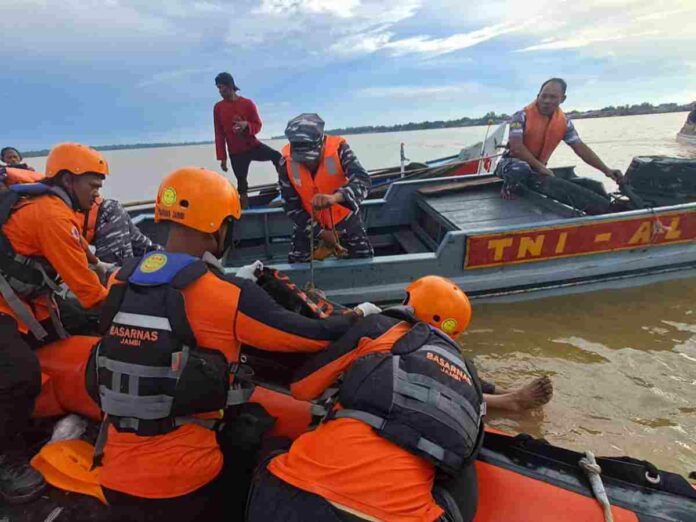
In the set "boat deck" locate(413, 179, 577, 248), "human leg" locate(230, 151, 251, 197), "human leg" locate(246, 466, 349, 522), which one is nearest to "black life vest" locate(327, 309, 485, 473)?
→ "human leg" locate(246, 466, 349, 522)

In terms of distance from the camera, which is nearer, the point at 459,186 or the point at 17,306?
the point at 17,306

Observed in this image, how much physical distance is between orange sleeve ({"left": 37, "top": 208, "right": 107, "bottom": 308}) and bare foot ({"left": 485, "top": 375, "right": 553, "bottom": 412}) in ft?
8.79

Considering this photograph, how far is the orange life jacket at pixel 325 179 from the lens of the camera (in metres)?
3.98

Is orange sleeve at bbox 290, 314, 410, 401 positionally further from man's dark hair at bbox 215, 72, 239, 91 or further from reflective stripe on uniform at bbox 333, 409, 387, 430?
man's dark hair at bbox 215, 72, 239, 91

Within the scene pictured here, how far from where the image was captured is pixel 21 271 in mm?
2326

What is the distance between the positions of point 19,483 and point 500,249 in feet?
12.9

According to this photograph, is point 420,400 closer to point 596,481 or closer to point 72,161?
point 596,481

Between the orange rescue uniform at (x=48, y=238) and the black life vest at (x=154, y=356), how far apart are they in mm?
1007

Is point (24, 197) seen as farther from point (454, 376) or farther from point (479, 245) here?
point (479, 245)

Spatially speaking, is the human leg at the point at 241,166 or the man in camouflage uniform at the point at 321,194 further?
the human leg at the point at 241,166

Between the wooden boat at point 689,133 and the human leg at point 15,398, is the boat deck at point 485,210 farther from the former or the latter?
the wooden boat at point 689,133

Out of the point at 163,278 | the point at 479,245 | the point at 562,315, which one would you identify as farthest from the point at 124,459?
the point at 562,315

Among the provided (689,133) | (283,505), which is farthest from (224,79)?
(689,133)

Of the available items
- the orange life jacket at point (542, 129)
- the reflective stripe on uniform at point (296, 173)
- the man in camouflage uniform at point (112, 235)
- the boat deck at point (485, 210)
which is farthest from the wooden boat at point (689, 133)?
the man in camouflage uniform at point (112, 235)
